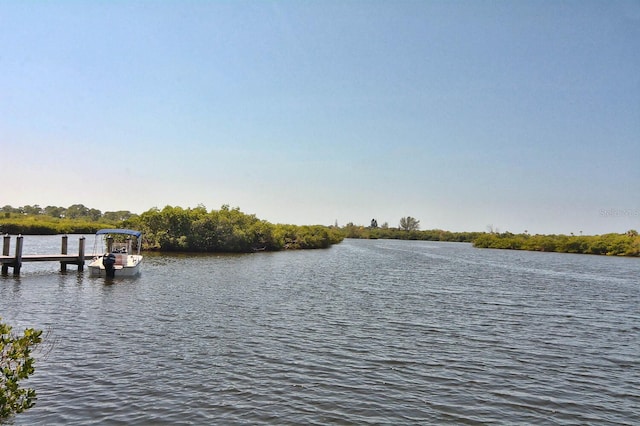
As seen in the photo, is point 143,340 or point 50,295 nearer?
point 143,340

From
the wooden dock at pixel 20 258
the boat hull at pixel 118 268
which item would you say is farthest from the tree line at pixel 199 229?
the boat hull at pixel 118 268

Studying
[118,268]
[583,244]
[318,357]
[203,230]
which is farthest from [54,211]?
[318,357]

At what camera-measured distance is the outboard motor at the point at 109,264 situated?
32.8 meters

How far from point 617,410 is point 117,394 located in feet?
41.1

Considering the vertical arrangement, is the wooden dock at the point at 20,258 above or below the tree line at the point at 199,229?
below

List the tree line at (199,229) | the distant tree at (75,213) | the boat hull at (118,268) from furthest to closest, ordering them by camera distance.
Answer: the distant tree at (75,213) → the tree line at (199,229) → the boat hull at (118,268)

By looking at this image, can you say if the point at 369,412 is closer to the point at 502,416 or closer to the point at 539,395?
the point at 502,416

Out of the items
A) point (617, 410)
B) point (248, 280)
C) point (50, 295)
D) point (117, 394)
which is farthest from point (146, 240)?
point (617, 410)

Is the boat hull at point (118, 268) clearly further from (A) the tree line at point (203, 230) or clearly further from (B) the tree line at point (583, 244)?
(B) the tree line at point (583, 244)

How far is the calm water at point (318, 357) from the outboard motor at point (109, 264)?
10.4 feet

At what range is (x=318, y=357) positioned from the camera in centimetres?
1472

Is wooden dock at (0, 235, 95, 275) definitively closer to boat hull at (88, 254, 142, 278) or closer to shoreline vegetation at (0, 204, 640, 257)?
boat hull at (88, 254, 142, 278)

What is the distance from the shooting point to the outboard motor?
3284 centimetres

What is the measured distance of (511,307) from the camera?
87.8 feet
